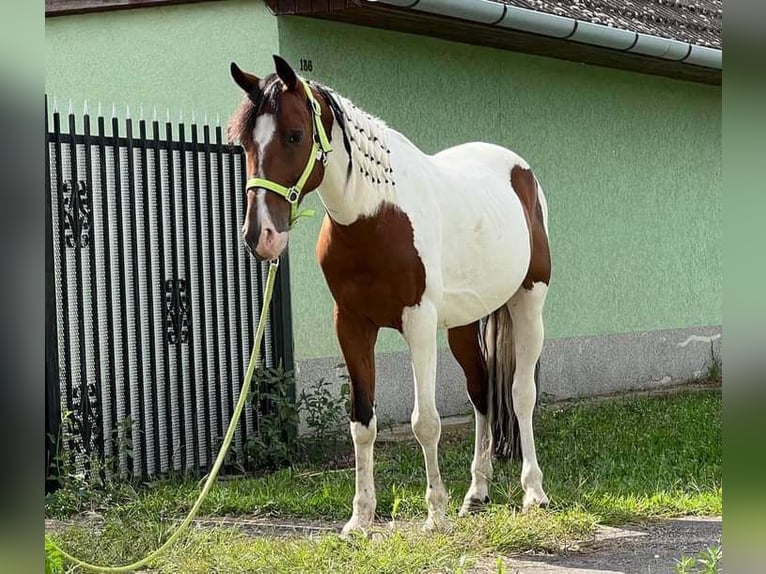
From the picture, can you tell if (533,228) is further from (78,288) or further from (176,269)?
(78,288)

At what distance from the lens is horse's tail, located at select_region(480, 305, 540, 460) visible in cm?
680

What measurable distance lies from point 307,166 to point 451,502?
2332 millimetres

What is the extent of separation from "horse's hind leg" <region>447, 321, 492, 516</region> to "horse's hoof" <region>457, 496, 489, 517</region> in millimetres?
16

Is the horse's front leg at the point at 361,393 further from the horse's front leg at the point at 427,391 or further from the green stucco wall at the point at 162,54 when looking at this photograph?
the green stucco wall at the point at 162,54

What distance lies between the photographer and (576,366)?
40.5ft

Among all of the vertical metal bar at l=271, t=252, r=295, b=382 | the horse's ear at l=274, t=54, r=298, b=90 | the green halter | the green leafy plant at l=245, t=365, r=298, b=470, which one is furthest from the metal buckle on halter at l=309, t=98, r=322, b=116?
the vertical metal bar at l=271, t=252, r=295, b=382

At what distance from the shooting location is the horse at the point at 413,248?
5078 millimetres

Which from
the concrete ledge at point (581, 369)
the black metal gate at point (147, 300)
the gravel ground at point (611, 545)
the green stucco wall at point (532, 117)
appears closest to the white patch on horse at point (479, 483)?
the gravel ground at point (611, 545)

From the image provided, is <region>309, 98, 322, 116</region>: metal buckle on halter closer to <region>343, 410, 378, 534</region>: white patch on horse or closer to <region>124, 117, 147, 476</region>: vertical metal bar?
<region>343, 410, 378, 534</region>: white patch on horse

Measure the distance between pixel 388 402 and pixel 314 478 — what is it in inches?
94.7

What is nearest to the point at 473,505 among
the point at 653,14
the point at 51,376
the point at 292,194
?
the point at 292,194

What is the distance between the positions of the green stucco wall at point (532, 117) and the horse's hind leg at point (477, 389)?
2466 mm

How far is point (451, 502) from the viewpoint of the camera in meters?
6.62
